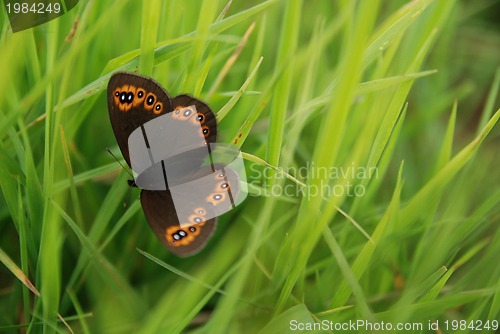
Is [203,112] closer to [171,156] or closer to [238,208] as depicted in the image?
[171,156]

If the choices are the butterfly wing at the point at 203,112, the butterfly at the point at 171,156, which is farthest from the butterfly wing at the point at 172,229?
the butterfly wing at the point at 203,112

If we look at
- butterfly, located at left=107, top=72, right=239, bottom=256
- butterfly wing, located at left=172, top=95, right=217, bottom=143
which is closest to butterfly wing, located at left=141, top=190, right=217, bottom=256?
butterfly, located at left=107, top=72, right=239, bottom=256

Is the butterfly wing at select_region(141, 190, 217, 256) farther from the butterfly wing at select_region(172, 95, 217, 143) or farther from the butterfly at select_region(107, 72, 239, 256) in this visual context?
the butterfly wing at select_region(172, 95, 217, 143)

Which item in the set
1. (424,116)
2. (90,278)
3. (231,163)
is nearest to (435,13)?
(424,116)

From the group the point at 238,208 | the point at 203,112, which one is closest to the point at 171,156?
the point at 203,112

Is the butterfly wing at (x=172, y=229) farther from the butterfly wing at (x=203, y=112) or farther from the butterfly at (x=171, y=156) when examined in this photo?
the butterfly wing at (x=203, y=112)
